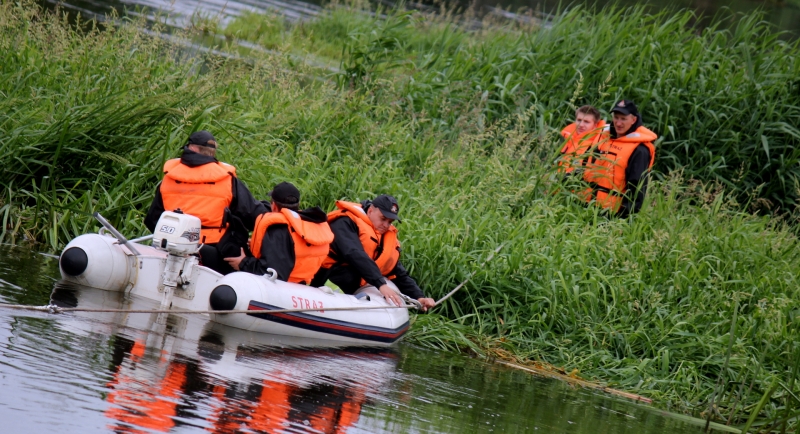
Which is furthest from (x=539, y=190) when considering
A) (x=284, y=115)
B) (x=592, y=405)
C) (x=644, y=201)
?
(x=592, y=405)

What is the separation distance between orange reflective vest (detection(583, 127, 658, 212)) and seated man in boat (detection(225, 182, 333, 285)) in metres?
3.53

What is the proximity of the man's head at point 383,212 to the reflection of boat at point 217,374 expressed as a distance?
2.86 ft

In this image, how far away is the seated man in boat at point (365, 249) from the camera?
279 inches

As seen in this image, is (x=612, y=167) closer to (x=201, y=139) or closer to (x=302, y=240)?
(x=302, y=240)

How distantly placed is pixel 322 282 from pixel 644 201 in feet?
11.4

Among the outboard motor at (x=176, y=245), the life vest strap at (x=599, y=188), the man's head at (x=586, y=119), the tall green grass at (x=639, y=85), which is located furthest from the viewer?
the tall green grass at (x=639, y=85)

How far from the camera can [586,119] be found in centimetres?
976

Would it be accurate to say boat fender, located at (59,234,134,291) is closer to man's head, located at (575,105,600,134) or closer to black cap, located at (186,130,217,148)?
black cap, located at (186,130,217,148)

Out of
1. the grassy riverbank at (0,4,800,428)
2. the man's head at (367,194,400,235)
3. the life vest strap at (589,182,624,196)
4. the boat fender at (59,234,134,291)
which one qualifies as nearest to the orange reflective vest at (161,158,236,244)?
the boat fender at (59,234,134,291)

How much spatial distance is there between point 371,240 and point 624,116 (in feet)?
11.4

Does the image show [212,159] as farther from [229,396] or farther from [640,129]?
[640,129]

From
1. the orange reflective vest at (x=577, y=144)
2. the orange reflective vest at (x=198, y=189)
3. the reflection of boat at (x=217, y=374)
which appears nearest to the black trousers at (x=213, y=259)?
the orange reflective vest at (x=198, y=189)

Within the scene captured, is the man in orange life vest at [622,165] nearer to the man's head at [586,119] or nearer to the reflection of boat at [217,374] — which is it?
the man's head at [586,119]

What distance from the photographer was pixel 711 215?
948 centimetres
